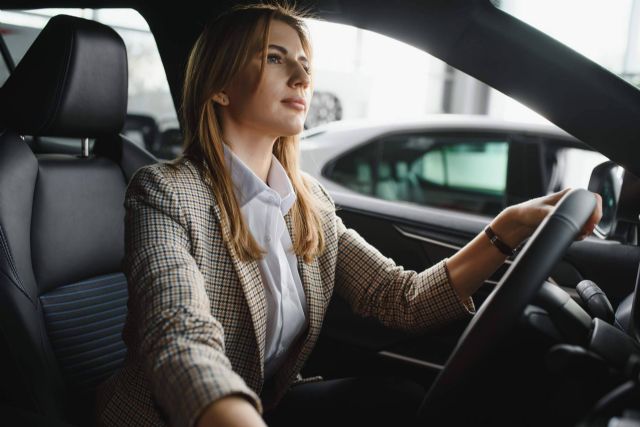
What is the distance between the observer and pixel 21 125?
5.57 ft

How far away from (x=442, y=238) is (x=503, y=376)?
1121mm

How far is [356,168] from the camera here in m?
3.54

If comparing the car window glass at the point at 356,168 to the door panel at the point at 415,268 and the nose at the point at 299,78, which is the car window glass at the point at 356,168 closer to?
the door panel at the point at 415,268

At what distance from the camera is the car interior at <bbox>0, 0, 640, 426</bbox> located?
0.98 metres

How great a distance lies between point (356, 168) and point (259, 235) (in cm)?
209

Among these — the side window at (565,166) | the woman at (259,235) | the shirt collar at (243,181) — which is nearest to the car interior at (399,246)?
the woman at (259,235)

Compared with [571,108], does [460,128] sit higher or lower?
lower

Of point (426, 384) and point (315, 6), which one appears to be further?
point (426, 384)

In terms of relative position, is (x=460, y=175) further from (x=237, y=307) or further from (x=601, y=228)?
(x=237, y=307)

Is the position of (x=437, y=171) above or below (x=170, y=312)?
below

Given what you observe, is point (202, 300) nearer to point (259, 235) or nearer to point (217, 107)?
point (259, 235)

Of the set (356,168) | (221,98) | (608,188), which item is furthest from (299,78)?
(356,168)

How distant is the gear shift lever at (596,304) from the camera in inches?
54.6

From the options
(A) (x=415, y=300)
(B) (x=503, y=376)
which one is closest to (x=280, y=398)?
(A) (x=415, y=300)
